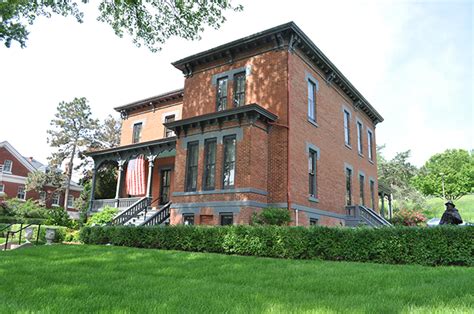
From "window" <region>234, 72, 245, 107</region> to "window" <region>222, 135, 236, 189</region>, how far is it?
256 cm

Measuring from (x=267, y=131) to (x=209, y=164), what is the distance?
3004 mm

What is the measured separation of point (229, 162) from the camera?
15.9m

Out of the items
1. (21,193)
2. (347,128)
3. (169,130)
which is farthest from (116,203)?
(21,193)

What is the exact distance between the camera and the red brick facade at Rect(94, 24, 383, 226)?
15328 mm

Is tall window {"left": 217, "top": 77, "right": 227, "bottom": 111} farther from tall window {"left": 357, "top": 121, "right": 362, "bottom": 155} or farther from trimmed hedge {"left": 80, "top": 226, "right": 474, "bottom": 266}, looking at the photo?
tall window {"left": 357, "top": 121, "right": 362, "bottom": 155}

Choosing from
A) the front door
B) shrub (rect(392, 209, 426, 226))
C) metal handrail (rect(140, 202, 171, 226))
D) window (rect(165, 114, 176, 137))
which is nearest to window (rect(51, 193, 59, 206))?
window (rect(165, 114, 176, 137))

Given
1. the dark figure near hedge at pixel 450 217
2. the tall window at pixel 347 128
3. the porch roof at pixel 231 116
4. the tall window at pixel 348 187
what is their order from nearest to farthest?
the dark figure near hedge at pixel 450 217, the porch roof at pixel 231 116, the tall window at pixel 348 187, the tall window at pixel 347 128

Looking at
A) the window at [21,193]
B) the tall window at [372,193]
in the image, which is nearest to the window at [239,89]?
the tall window at [372,193]

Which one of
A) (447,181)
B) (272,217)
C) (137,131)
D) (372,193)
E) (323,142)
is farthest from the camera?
(447,181)

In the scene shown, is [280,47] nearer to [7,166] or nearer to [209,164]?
[209,164]

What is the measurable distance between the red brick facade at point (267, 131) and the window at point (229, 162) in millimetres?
202

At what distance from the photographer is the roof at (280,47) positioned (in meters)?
16.3

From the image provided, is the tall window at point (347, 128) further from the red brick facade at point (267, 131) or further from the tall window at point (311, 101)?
the tall window at point (311, 101)

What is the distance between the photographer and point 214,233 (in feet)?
41.3
